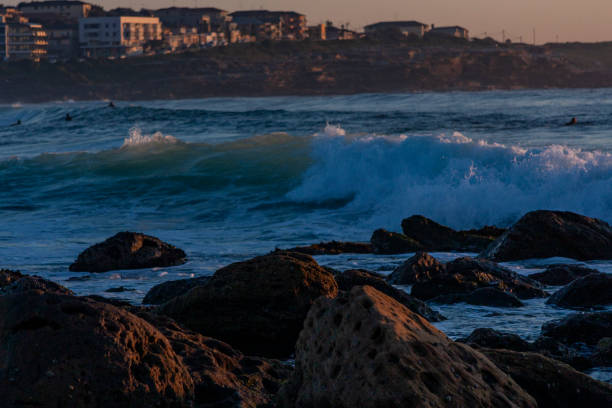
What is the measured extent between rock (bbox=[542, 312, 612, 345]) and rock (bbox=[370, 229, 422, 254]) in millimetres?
4636

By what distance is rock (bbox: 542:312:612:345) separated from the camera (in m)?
5.20

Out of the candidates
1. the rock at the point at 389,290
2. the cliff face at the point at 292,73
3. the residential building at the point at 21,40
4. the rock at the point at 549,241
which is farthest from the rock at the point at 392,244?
the residential building at the point at 21,40

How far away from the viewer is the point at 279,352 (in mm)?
5188

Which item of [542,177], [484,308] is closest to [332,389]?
[484,308]

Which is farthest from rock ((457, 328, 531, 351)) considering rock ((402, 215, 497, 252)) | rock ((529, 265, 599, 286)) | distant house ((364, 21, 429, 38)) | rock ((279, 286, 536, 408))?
distant house ((364, 21, 429, 38))

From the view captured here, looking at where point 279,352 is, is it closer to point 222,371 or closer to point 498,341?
point 222,371

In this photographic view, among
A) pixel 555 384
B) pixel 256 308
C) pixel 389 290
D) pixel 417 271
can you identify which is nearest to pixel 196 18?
pixel 417 271

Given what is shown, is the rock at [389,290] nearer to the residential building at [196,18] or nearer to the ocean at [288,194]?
the ocean at [288,194]

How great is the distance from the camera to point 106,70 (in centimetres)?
11538

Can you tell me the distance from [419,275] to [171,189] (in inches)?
502

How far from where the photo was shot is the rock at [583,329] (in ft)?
17.1

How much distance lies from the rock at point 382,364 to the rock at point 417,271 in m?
4.08

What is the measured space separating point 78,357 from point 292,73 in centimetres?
11169

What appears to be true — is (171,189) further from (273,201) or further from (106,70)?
(106,70)
